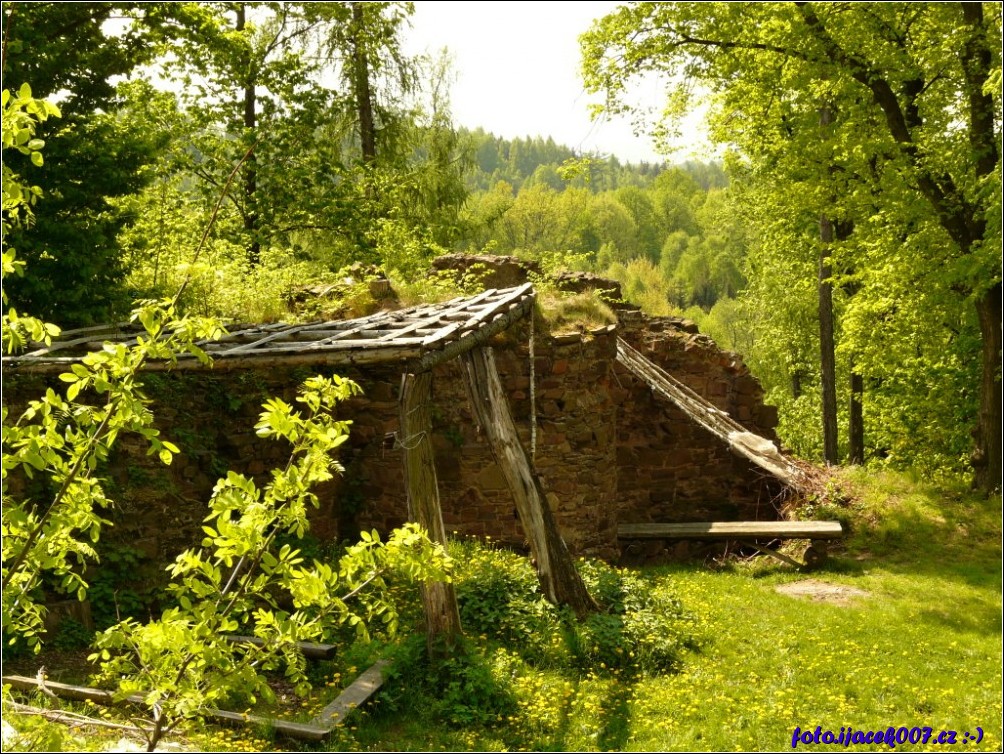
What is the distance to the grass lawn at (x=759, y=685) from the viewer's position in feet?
18.0

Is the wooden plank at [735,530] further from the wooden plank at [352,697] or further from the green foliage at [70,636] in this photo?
the green foliage at [70,636]

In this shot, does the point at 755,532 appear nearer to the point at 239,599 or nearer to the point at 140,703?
the point at 140,703

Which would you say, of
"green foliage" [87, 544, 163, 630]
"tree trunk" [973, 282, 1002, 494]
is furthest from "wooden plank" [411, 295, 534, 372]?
"tree trunk" [973, 282, 1002, 494]

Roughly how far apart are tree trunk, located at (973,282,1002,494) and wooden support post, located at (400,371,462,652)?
8000 mm

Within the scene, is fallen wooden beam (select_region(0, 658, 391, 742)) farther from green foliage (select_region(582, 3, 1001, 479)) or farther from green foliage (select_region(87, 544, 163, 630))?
green foliage (select_region(582, 3, 1001, 479))

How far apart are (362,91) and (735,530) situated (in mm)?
11637

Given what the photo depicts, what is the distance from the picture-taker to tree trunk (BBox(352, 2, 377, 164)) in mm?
16656

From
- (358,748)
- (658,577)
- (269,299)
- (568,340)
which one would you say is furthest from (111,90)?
(658,577)

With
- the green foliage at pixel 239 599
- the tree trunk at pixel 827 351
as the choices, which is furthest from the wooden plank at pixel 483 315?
the tree trunk at pixel 827 351

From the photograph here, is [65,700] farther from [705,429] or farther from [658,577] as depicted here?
[705,429]

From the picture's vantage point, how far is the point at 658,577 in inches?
366

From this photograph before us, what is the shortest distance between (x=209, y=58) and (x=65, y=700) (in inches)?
478

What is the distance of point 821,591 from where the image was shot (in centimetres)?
891

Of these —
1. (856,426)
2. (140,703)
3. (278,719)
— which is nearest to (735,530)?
(278,719)
